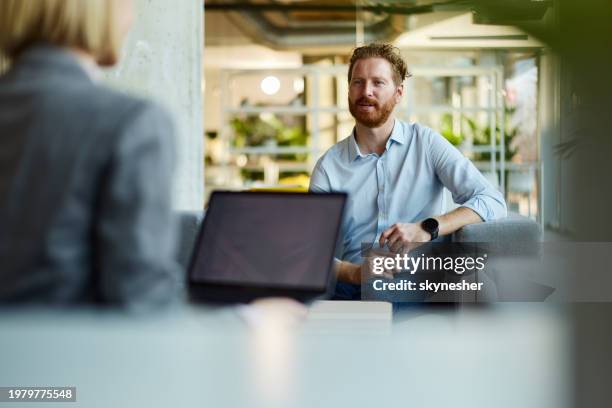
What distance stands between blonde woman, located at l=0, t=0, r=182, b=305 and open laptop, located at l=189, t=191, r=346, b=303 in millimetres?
133

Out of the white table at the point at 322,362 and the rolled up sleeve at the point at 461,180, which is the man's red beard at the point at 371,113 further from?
the white table at the point at 322,362

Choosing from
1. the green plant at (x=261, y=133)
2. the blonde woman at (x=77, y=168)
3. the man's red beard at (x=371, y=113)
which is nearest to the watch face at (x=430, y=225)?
the man's red beard at (x=371, y=113)

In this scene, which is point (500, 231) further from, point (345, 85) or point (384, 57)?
point (345, 85)

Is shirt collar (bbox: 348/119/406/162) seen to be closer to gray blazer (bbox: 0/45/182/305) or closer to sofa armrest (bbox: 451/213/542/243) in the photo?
sofa armrest (bbox: 451/213/542/243)

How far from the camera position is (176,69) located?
1.58m

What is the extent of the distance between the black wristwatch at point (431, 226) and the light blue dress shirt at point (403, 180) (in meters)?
0.04

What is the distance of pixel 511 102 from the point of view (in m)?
3.35

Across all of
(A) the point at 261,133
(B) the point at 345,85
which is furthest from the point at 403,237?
(A) the point at 261,133

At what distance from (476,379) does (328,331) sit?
0.19m

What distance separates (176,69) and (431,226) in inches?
24.8

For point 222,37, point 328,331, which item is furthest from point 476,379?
point 222,37

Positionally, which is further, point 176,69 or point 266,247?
point 176,69

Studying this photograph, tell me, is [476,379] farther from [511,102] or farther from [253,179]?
[253,179]

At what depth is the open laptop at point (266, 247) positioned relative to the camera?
2.56 feet
